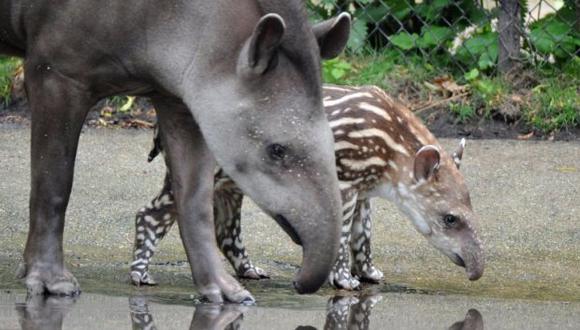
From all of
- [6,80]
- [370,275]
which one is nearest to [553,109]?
[370,275]

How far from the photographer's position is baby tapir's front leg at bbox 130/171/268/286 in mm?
7195

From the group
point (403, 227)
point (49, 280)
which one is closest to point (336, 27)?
point (49, 280)

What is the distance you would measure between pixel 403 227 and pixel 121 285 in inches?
86.0

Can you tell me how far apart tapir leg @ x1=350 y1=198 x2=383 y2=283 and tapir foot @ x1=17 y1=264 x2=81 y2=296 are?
1.65 metres

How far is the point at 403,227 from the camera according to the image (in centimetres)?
865

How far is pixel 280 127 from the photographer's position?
613 centimetres

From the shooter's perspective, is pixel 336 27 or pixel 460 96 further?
pixel 460 96

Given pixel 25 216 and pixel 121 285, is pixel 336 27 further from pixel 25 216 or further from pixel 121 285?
pixel 25 216

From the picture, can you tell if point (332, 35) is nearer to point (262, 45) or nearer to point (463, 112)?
point (262, 45)

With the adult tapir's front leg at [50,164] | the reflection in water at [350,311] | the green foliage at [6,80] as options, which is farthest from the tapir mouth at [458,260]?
the green foliage at [6,80]

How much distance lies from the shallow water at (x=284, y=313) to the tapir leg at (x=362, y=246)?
56 cm

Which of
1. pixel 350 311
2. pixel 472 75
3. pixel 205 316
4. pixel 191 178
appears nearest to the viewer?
pixel 205 316

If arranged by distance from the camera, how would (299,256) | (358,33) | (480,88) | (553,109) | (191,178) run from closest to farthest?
(191,178) → (299,256) → (553,109) → (480,88) → (358,33)

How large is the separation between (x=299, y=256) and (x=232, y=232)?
546mm
